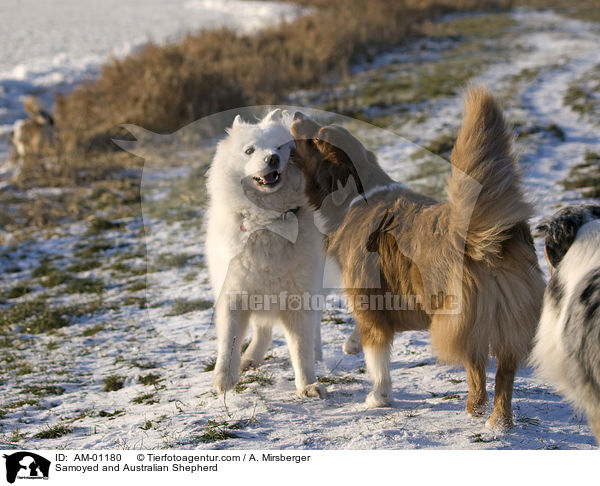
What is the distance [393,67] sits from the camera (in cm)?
1453

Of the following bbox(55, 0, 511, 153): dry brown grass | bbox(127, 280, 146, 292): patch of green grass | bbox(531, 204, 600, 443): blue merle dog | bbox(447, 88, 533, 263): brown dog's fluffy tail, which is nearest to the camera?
bbox(531, 204, 600, 443): blue merle dog

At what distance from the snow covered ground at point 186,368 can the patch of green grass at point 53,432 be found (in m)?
0.01

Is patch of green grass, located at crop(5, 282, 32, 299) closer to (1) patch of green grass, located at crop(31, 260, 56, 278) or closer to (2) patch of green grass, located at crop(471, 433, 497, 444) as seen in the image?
(1) patch of green grass, located at crop(31, 260, 56, 278)

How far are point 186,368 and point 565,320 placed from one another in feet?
9.25

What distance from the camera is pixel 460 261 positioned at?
2.88 metres

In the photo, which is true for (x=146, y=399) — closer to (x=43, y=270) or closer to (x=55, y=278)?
(x=55, y=278)

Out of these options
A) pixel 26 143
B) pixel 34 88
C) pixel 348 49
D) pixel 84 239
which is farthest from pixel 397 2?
pixel 84 239

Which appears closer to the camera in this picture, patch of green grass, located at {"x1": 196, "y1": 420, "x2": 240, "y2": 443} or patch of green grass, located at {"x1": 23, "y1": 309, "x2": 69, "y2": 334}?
patch of green grass, located at {"x1": 196, "y1": 420, "x2": 240, "y2": 443}

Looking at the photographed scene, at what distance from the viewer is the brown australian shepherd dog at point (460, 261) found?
9.22ft

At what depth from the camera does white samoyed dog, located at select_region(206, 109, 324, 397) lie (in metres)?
3.63

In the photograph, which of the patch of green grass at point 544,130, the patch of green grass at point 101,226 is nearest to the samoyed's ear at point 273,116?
the patch of green grass at point 101,226

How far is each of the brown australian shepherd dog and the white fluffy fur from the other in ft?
0.70

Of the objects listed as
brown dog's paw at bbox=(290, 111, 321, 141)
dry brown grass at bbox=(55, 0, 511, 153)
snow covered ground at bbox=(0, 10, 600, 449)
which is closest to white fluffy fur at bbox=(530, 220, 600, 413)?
snow covered ground at bbox=(0, 10, 600, 449)
